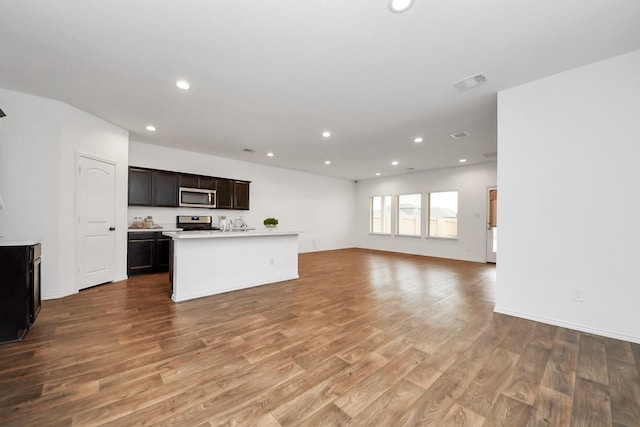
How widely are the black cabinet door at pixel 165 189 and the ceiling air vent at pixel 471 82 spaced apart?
573 centimetres

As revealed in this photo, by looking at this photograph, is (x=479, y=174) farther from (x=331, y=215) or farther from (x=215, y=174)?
(x=215, y=174)

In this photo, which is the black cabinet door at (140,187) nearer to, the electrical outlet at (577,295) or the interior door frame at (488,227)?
the electrical outlet at (577,295)

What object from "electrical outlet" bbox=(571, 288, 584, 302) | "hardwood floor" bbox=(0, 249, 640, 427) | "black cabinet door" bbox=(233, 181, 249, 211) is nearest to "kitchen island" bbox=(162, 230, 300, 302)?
"hardwood floor" bbox=(0, 249, 640, 427)

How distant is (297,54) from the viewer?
2.52 m

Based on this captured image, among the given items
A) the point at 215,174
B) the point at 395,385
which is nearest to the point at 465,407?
the point at 395,385

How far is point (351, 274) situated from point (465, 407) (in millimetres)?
3809

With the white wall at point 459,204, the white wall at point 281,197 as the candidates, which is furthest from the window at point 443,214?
the white wall at point 281,197

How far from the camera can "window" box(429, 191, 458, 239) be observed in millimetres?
7977

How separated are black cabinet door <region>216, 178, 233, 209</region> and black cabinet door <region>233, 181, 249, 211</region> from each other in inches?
4.5

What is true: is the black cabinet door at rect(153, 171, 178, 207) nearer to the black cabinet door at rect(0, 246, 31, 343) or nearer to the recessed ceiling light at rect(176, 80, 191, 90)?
the recessed ceiling light at rect(176, 80, 191, 90)

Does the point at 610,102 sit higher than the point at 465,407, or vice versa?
the point at 610,102

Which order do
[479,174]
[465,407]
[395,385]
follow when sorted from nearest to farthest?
1. [465,407]
2. [395,385]
3. [479,174]

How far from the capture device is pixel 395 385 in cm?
185

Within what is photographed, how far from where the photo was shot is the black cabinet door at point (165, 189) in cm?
554
